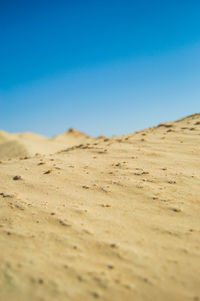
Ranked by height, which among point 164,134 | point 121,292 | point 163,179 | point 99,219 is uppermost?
point 164,134

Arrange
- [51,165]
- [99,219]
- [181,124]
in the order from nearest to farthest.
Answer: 1. [99,219]
2. [51,165]
3. [181,124]

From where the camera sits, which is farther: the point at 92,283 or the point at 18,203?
the point at 18,203

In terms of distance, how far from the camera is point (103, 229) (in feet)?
7.48

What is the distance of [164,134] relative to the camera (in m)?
5.27

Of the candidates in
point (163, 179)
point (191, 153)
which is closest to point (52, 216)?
point (163, 179)

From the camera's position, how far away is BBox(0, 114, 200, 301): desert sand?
1683 mm

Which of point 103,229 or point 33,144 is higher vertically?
point 33,144

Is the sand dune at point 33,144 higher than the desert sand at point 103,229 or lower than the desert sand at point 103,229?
higher

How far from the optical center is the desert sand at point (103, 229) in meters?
1.68

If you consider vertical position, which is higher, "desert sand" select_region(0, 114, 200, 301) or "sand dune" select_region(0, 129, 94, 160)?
"sand dune" select_region(0, 129, 94, 160)

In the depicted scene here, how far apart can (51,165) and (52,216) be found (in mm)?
1669

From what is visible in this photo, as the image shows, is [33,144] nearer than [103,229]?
No

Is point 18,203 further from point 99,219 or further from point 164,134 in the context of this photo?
point 164,134

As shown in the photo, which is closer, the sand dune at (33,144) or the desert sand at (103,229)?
the desert sand at (103,229)
